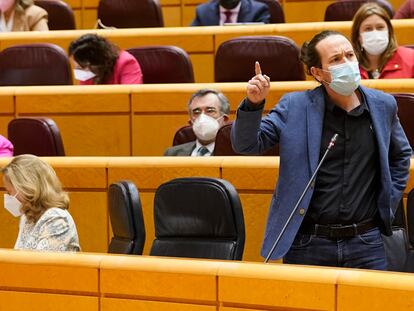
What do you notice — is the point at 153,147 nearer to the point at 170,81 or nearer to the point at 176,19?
the point at 170,81

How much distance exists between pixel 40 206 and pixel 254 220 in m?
0.46

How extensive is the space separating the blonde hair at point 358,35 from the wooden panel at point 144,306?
4.21 feet

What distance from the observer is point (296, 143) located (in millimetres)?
1721

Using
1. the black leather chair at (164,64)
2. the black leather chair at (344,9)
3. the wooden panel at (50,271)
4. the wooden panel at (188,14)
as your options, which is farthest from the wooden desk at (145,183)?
the wooden panel at (188,14)

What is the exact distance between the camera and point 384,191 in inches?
67.2

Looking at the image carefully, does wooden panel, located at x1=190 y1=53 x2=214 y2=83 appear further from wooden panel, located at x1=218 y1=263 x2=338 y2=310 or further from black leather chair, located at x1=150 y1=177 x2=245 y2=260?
wooden panel, located at x1=218 y1=263 x2=338 y2=310

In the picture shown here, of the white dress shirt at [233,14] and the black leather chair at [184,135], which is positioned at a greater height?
the white dress shirt at [233,14]

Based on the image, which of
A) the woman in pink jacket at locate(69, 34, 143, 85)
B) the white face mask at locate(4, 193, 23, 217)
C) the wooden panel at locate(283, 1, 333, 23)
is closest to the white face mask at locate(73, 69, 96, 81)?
the woman in pink jacket at locate(69, 34, 143, 85)

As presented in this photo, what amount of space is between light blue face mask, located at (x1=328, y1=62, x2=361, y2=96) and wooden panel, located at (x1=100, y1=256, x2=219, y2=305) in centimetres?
33

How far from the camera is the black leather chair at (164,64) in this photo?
3.08 meters

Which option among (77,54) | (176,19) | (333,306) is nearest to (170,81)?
(77,54)

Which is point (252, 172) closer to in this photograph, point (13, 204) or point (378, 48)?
point (13, 204)

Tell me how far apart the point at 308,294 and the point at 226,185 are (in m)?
0.48

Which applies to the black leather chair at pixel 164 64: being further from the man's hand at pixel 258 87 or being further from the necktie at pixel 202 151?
the man's hand at pixel 258 87
